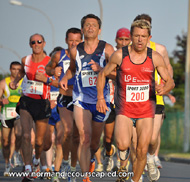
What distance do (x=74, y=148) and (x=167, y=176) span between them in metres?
3.45

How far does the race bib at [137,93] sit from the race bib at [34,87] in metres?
3.49

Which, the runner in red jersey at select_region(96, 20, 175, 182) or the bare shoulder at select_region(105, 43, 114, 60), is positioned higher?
the bare shoulder at select_region(105, 43, 114, 60)

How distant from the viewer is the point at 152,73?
8.58m

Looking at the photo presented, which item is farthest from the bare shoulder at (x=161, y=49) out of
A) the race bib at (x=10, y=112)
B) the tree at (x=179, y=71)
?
the tree at (x=179, y=71)

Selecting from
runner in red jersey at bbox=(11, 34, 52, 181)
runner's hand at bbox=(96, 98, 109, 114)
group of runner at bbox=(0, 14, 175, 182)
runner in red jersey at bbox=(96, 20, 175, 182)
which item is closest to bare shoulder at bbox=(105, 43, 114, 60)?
group of runner at bbox=(0, 14, 175, 182)

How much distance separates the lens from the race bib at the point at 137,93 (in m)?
8.57

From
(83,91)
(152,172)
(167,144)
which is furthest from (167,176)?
(167,144)

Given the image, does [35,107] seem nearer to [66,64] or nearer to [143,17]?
[66,64]

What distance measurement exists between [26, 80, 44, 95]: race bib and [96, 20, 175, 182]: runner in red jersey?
129 inches

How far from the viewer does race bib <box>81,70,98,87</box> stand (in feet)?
30.2

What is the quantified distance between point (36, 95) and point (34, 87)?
182mm

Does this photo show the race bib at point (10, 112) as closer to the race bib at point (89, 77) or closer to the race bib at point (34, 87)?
the race bib at point (34, 87)

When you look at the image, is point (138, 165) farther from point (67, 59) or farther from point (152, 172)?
point (67, 59)

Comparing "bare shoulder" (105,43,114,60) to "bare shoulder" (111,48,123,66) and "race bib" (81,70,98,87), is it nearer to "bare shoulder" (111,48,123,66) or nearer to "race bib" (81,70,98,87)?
"race bib" (81,70,98,87)
